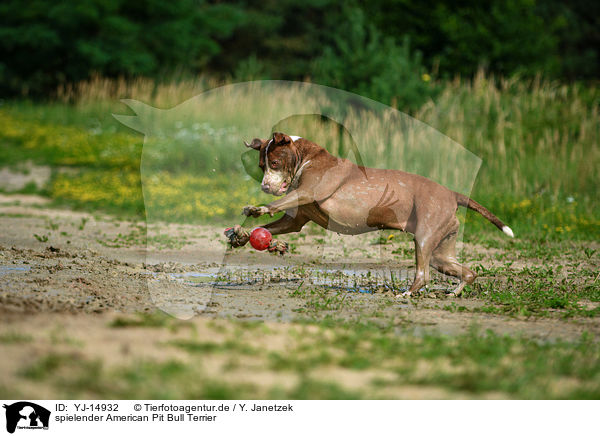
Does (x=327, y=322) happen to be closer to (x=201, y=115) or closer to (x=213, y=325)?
(x=213, y=325)

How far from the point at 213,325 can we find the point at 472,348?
1797 millimetres

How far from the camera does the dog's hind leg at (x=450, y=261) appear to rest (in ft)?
25.7

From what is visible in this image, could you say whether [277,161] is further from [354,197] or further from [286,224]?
[354,197]

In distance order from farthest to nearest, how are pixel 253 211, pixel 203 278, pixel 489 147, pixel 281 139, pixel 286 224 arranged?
pixel 489 147, pixel 203 278, pixel 286 224, pixel 281 139, pixel 253 211

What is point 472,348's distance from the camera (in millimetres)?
5289

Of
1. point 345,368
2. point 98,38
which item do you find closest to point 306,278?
point 345,368

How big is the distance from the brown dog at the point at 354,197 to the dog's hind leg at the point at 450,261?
11 millimetres

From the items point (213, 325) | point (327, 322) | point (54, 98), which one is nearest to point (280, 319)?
point (327, 322)

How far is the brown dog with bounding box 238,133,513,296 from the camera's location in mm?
7558

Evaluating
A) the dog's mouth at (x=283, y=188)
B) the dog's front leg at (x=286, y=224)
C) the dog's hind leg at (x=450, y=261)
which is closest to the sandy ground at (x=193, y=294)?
the dog's hind leg at (x=450, y=261)

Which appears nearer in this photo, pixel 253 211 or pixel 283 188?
pixel 253 211
